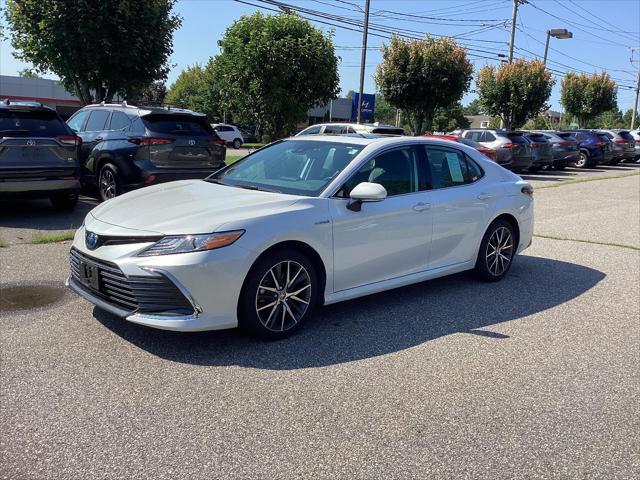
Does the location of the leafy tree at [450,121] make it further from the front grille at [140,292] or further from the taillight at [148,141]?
the front grille at [140,292]

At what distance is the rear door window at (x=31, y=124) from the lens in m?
8.98

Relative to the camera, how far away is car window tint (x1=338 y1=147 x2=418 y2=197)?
5.30m

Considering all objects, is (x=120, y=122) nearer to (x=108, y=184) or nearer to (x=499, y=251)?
(x=108, y=184)

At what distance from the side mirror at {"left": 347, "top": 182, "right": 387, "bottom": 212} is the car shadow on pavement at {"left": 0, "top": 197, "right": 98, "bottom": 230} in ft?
18.1

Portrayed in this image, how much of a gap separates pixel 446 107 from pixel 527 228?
68.7 ft

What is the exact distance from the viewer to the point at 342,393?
390cm

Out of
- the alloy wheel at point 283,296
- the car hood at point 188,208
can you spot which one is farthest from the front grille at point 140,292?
the alloy wheel at point 283,296

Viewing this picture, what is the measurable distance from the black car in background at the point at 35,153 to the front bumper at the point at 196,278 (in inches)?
213

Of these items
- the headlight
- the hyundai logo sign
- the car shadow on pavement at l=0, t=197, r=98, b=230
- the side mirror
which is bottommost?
the car shadow on pavement at l=0, t=197, r=98, b=230

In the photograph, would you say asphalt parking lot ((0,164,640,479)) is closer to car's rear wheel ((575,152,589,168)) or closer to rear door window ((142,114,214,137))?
rear door window ((142,114,214,137))

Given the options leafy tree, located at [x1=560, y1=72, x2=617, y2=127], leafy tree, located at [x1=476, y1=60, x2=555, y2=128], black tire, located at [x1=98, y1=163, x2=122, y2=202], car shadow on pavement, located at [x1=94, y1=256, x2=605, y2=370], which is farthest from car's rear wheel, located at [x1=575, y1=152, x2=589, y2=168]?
black tire, located at [x1=98, y1=163, x2=122, y2=202]

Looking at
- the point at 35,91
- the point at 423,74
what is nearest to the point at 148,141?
the point at 423,74

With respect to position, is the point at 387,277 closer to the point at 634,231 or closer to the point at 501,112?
the point at 634,231

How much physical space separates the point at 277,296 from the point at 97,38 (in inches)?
467
